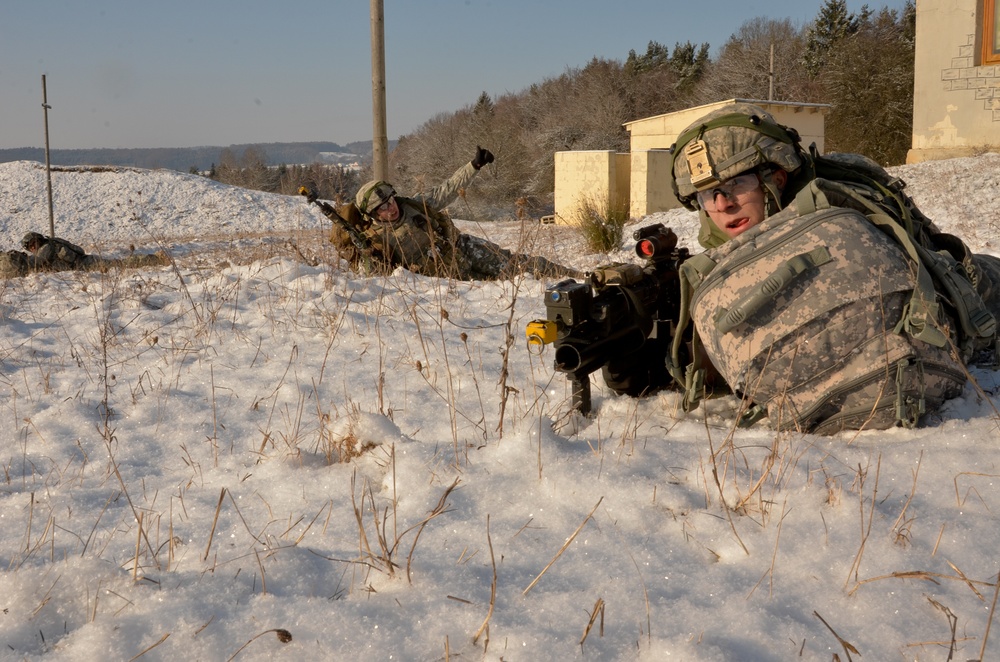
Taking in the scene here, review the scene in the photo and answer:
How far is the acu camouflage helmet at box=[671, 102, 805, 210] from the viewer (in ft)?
9.85

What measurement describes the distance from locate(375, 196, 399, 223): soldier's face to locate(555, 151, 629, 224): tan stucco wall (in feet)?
39.7

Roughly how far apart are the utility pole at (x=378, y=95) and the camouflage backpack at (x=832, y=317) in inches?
365

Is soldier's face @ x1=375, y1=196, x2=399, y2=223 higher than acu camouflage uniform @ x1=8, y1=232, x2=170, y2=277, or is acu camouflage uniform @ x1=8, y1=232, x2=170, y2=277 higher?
soldier's face @ x1=375, y1=196, x2=399, y2=223

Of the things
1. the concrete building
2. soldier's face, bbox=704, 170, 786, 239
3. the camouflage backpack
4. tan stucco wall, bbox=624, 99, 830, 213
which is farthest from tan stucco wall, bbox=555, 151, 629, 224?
the camouflage backpack

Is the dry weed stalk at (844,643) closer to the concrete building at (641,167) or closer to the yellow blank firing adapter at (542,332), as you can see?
the yellow blank firing adapter at (542,332)

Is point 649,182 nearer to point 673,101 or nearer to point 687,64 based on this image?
point 673,101

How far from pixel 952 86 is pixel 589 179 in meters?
8.15

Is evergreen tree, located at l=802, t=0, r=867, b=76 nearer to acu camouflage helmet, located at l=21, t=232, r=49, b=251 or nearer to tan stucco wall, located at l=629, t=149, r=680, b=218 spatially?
tan stucco wall, located at l=629, t=149, r=680, b=218

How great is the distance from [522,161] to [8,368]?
39.1 metres

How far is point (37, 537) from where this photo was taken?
82.7 inches

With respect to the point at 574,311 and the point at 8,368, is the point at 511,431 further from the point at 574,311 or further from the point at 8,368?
the point at 8,368

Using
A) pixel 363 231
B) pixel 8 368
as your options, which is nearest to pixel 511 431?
pixel 8 368

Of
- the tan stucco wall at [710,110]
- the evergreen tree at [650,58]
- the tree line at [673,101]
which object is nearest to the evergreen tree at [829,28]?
the tree line at [673,101]

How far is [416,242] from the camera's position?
6844mm
